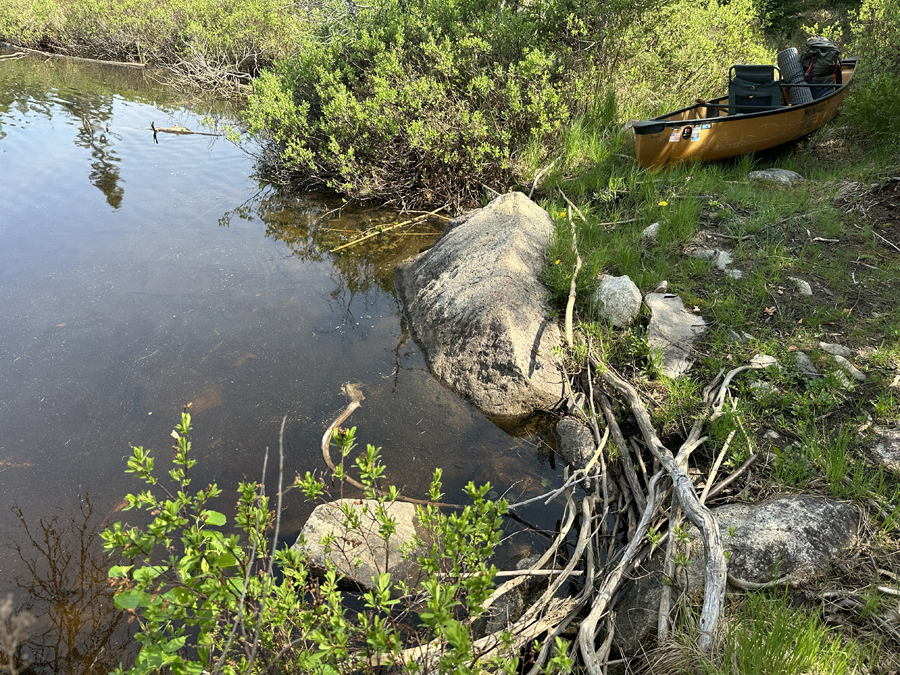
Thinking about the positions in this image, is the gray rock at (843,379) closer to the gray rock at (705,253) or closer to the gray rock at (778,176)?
the gray rock at (705,253)

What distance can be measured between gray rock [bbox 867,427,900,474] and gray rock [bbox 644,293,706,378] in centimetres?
127

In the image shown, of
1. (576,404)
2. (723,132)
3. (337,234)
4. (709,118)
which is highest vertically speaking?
(709,118)

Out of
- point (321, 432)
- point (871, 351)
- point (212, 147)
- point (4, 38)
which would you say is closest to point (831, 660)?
point (871, 351)

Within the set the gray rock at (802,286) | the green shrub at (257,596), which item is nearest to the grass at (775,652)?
the green shrub at (257,596)

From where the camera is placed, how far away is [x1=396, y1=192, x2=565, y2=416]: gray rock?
4441mm

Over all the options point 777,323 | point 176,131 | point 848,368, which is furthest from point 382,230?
point 176,131

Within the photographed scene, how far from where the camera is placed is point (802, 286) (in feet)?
15.7

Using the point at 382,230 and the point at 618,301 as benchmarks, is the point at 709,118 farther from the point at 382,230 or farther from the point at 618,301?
the point at 382,230

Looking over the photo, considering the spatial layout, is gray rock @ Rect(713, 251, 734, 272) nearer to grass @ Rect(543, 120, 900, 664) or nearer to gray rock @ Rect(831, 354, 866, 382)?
grass @ Rect(543, 120, 900, 664)

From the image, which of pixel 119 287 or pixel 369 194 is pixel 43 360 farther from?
pixel 369 194

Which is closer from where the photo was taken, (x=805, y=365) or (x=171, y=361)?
(x=805, y=365)

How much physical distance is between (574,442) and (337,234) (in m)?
4.70

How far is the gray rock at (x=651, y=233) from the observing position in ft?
19.1

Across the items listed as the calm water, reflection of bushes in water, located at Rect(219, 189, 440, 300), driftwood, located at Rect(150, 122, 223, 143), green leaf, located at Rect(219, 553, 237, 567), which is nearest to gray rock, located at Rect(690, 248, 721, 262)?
the calm water
